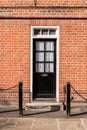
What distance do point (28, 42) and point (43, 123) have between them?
12.8 ft

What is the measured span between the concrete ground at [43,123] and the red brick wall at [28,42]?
7.84ft

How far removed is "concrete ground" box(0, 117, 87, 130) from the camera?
1081 cm

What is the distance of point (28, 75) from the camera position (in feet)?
47.1

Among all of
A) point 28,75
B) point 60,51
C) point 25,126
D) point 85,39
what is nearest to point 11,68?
point 28,75

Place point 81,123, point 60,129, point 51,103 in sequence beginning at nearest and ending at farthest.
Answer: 1. point 60,129
2. point 81,123
3. point 51,103

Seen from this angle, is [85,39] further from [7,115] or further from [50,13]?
[7,115]

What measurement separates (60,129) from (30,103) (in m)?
3.63

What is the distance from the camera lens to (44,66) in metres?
14.7

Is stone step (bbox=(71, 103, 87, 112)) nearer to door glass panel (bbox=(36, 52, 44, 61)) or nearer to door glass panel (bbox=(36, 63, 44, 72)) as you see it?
door glass panel (bbox=(36, 63, 44, 72))

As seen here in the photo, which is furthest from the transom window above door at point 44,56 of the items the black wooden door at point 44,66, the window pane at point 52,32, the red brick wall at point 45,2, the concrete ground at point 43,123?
the concrete ground at point 43,123

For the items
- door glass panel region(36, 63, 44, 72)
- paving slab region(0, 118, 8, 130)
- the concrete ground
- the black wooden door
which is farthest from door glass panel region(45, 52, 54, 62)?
paving slab region(0, 118, 8, 130)

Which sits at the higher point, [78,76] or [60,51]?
[60,51]

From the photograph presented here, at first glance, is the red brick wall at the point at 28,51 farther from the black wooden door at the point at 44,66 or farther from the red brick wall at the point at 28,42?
the black wooden door at the point at 44,66

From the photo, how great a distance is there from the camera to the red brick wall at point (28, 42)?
14.3 metres
